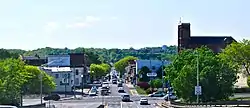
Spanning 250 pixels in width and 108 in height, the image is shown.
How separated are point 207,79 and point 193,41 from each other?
63.1m

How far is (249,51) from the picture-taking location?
106062mm

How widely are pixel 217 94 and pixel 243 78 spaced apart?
31805 mm

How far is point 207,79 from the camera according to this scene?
8056 cm

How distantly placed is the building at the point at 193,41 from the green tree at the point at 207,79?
5603 centimetres

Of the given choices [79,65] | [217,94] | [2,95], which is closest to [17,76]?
[2,95]

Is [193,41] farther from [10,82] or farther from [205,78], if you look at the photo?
[10,82]

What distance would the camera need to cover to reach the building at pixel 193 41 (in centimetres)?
14050

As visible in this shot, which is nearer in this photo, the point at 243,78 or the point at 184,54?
the point at 184,54

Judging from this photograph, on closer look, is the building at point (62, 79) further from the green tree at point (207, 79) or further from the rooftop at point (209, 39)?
the green tree at point (207, 79)

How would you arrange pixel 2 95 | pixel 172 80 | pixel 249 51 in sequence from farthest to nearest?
1. pixel 249 51
2. pixel 172 80
3. pixel 2 95

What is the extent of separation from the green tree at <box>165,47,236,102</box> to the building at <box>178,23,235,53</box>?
184 feet

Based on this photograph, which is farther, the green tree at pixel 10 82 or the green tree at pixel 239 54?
the green tree at pixel 239 54

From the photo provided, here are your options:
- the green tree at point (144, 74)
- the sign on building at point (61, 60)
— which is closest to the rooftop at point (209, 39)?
the green tree at point (144, 74)

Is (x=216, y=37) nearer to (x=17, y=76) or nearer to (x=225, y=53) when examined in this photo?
(x=225, y=53)
